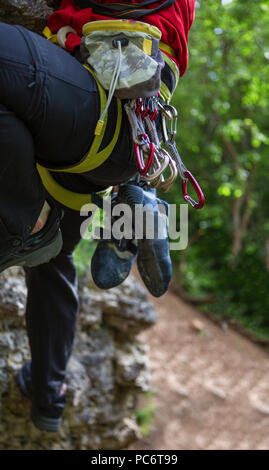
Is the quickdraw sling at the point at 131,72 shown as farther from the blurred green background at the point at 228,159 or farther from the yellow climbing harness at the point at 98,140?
the blurred green background at the point at 228,159

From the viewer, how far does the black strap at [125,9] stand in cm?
163

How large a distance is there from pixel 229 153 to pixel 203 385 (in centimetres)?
419

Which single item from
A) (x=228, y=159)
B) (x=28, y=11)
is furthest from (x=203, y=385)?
(x=28, y=11)

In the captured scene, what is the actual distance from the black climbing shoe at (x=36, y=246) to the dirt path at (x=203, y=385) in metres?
3.27

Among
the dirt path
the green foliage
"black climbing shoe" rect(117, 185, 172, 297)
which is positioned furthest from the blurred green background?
"black climbing shoe" rect(117, 185, 172, 297)

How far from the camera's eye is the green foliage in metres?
6.70

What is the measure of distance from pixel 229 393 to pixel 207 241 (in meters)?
3.38

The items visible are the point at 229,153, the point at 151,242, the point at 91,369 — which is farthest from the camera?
the point at 229,153

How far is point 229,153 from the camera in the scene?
893cm

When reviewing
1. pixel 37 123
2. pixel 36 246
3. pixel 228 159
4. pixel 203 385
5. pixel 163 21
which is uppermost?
pixel 163 21

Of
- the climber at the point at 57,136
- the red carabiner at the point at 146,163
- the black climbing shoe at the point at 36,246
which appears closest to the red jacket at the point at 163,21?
the climber at the point at 57,136

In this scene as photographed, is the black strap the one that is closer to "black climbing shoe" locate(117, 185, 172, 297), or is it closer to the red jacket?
the red jacket

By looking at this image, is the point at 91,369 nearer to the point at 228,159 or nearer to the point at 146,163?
the point at 146,163

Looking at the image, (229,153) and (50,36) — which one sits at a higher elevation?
(50,36)
